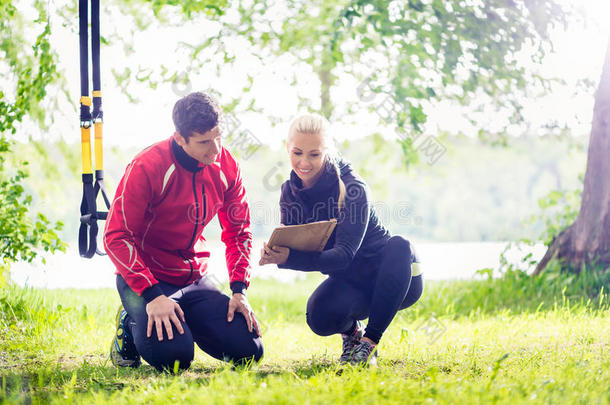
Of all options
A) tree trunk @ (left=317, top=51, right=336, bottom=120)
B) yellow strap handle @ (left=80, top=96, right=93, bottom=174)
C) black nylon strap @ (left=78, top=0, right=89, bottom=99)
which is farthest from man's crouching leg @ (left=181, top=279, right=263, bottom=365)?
tree trunk @ (left=317, top=51, right=336, bottom=120)

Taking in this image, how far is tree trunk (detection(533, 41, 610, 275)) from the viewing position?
18.8ft

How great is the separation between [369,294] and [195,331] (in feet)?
3.29

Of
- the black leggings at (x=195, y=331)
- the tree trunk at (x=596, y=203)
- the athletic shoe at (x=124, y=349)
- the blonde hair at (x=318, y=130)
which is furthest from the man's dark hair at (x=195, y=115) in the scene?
the tree trunk at (x=596, y=203)

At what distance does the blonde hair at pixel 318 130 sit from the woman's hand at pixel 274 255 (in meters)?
0.38

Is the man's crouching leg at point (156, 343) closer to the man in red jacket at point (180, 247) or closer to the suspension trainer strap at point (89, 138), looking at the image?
the man in red jacket at point (180, 247)

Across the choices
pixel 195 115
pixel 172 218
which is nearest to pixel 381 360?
pixel 172 218

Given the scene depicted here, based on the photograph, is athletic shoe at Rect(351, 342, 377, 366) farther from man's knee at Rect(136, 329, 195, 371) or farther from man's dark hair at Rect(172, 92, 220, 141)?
man's dark hair at Rect(172, 92, 220, 141)

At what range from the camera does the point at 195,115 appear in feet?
9.83

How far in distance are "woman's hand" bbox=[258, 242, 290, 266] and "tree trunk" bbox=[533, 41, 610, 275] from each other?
397 cm

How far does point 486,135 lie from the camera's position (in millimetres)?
7793

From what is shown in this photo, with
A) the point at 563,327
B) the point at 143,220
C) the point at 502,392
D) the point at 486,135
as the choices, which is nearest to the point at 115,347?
the point at 143,220

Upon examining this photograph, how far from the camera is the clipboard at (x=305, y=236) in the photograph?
2.93 m

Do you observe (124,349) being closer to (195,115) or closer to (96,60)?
(195,115)

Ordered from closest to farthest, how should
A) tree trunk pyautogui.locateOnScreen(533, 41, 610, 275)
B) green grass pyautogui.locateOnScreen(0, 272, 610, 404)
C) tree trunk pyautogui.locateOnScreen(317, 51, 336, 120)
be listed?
green grass pyautogui.locateOnScreen(0, 272, 610, 404)
tree trunk pyautogui.locateOnScreen(533, 41, 610, 275)
tree trunk pyautogui.locateOnScreen(317, 51, 336, 120)
